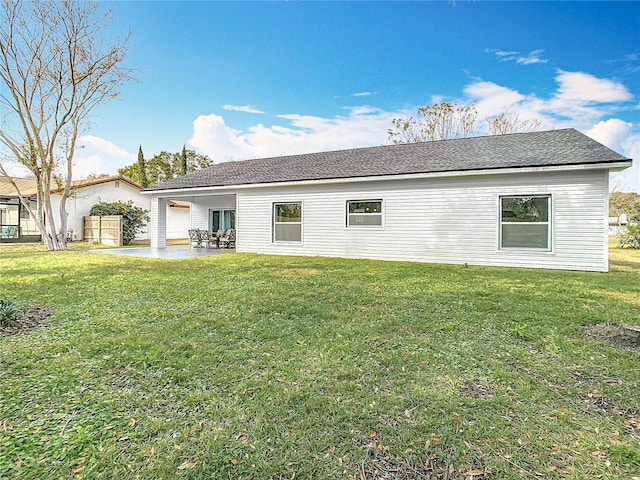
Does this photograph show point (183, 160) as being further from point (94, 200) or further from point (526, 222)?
point (526, 222)

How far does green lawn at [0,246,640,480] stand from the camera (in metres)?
1.92

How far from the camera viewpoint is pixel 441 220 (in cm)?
1066

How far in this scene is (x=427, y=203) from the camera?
10812mm

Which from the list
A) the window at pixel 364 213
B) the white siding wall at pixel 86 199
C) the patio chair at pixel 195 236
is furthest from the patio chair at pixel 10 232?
the window at pixel 364 213

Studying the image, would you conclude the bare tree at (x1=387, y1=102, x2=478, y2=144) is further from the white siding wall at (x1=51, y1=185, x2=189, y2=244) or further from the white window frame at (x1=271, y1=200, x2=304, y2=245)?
the white siding wall at (x1=51, y1=185, x2=189, y2=244)

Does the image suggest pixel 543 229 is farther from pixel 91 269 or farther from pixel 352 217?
pixel 91 269

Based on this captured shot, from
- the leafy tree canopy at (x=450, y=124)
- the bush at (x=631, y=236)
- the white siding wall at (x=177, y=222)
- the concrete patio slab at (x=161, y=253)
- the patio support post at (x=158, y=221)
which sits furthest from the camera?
the white siding wall at (x=177, y=222)

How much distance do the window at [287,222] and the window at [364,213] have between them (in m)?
1.96

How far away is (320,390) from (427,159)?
10.4 meters

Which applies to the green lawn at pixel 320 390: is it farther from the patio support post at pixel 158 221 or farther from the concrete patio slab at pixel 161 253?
the patio support post at pixel 158 221

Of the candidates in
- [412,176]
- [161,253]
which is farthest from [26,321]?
[412,176]

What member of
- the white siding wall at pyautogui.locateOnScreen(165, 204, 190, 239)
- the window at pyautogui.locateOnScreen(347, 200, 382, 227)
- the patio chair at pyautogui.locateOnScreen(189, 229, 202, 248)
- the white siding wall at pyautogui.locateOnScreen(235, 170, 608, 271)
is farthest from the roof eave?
the white siding wall at pyautogui.locateOnScreen(165, 204, 190, 239)

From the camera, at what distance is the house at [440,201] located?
358 inches

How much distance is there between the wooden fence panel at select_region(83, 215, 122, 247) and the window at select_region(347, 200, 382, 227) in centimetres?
1245
